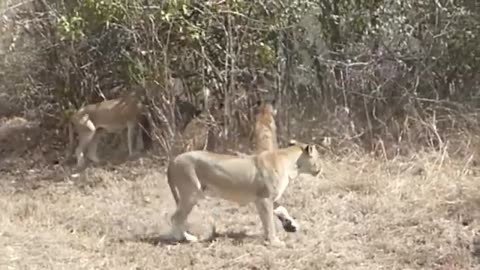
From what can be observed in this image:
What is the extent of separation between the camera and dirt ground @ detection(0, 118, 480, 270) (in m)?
8.10

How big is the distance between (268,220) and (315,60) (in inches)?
162

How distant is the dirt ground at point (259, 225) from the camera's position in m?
8.10

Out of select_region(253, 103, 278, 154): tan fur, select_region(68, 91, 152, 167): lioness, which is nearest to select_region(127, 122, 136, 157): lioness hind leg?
select_region(68, 91, 152, 167): lioness

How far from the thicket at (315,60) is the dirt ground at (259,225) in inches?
36.9

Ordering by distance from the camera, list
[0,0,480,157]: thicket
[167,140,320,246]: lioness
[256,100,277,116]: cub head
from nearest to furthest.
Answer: [167,140,320,246]: lioness
[256,100,277,116]: cub head
[0,0,480,157]: thicket

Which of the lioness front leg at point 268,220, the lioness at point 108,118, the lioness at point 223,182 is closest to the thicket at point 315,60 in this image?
the lioness at point 108,118

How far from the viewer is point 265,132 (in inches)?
440

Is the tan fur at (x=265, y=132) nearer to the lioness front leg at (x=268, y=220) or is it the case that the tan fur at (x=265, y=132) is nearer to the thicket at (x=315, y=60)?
the thicket at (x=315, y=60)

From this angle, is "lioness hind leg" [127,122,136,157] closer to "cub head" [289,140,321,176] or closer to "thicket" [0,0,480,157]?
"thicket" [0,0,480,157]

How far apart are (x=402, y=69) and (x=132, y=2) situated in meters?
3.24

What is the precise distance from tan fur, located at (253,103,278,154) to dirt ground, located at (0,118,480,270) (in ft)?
2.11

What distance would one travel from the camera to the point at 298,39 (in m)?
12.2

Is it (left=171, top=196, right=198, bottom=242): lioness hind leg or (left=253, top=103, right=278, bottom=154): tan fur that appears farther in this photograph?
(left=253, top=103, right=278, bottom=154): tan fur

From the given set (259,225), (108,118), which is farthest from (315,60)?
(259,225)
